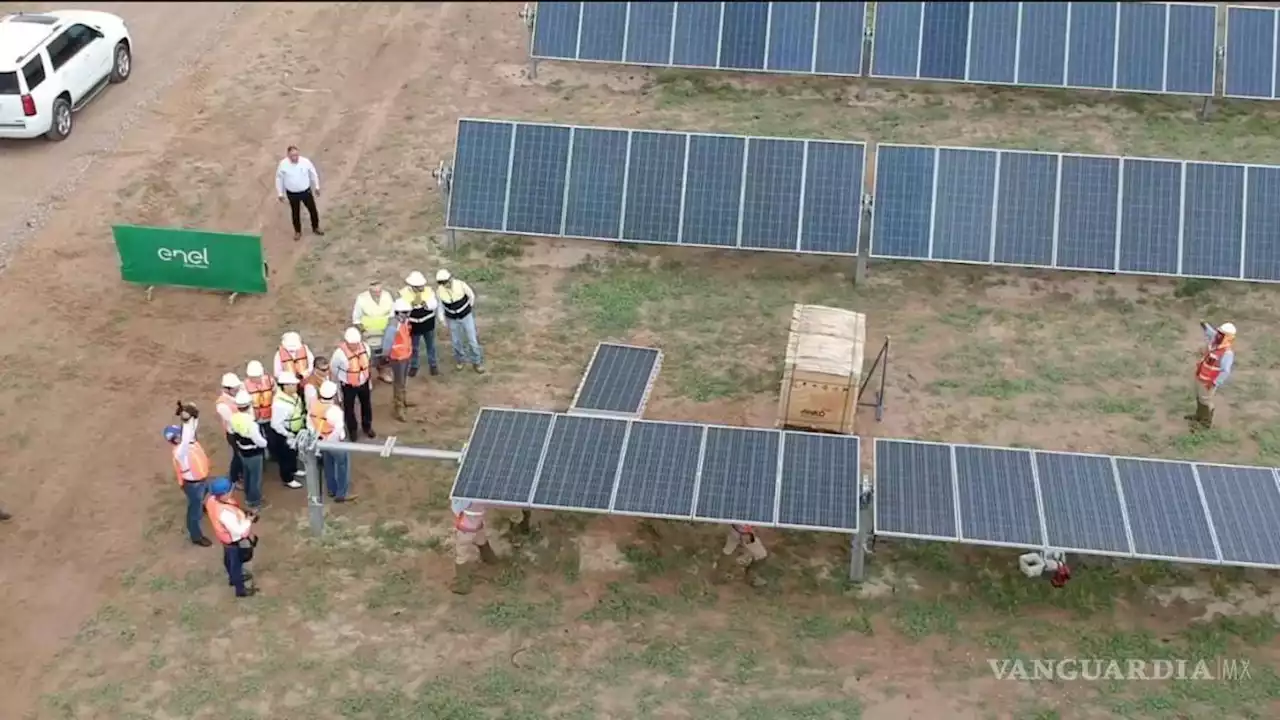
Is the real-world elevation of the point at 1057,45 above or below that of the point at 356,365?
above

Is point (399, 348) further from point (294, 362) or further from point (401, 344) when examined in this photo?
point (294, 362)

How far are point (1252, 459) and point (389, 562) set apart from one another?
35.7 ft

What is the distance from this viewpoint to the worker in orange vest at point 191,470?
554 inches

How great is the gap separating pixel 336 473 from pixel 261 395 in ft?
4.19

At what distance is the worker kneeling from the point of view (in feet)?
45.8

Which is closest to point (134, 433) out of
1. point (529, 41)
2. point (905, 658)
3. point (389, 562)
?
point (389, 562)

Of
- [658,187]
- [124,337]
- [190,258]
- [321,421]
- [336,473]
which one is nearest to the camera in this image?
[321,421]

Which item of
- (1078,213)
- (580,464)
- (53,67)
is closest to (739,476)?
(580,464)

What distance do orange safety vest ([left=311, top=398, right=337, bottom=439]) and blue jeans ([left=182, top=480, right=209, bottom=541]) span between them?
1421 millimetres

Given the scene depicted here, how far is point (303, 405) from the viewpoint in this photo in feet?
48.7

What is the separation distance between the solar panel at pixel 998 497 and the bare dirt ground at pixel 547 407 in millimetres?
1081

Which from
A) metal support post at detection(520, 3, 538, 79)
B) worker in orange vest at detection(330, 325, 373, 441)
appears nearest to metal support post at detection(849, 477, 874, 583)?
worker in orange vest at detection(330, 325, 373, 441)

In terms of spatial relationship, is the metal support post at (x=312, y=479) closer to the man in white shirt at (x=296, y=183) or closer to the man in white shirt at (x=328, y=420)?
the man in white shirt at (x=328, y=420)

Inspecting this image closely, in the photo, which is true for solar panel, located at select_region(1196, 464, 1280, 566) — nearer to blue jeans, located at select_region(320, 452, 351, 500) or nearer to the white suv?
blue jeans, located at select_region(320, 452, 351, 500)
